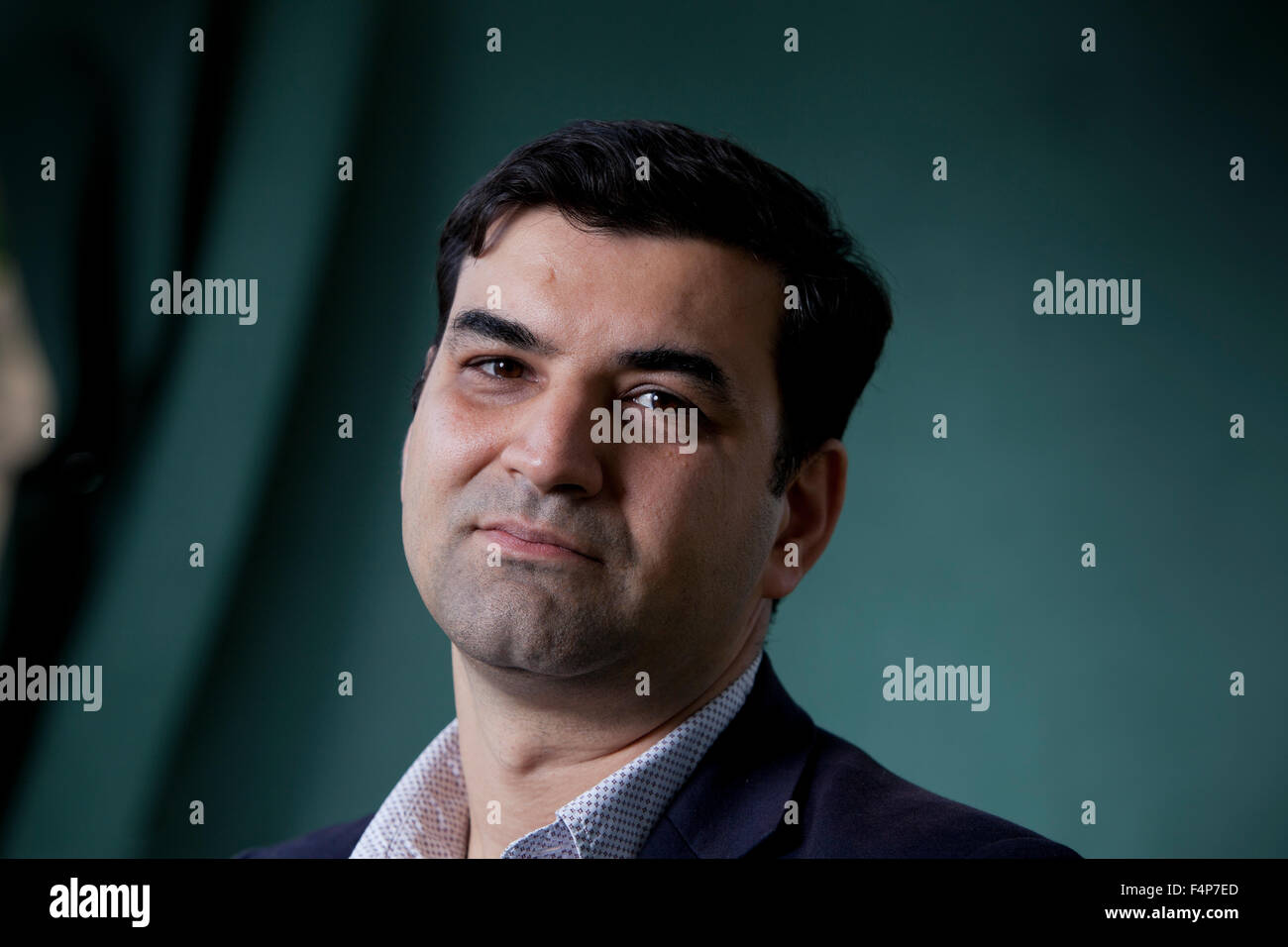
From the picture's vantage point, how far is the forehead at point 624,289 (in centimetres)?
139

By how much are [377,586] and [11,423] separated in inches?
25.5

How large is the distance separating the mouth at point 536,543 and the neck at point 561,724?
0.16 m

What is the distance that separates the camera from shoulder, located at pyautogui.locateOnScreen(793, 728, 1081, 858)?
53.5 inches

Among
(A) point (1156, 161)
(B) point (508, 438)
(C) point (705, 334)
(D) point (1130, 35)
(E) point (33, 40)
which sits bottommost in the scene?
(B) point (508, 438)

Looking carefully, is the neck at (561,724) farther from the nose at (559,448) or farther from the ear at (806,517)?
the nose at (559,448)

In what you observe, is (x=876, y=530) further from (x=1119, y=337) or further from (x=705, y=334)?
(x=705, y=334)

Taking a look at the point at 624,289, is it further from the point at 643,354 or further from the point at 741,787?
the point at 741,787

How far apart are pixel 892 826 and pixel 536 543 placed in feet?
1.71

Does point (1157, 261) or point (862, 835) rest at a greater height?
point (1157, 261)

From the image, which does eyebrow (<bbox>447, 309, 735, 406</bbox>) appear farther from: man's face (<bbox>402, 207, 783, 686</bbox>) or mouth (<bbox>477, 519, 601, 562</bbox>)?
mouth (<bbox>477, 519, 601, 562</bbox>)

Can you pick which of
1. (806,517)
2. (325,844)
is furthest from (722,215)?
(325,844)

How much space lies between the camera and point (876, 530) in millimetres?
2014

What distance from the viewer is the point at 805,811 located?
1410 mm
